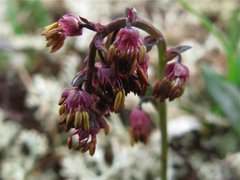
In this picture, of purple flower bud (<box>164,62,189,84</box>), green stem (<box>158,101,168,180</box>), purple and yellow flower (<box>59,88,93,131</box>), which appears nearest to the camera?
purple and yellow flower (<box>59,88,93,131</box>)

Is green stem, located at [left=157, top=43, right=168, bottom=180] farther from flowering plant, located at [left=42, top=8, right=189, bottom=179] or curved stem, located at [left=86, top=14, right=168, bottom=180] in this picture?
flowering plant, located at [left=42, top=8, right=189, bottom=179]

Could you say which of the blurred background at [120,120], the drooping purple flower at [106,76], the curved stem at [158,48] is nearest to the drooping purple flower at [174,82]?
the curved stem at [158,48]

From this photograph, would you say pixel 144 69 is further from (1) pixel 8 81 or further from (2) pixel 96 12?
(2) pixel 96 12

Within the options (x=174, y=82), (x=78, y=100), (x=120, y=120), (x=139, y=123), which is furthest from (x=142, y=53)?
(x=120, y=120)

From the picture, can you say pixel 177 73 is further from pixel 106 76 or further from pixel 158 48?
pixel 106 76

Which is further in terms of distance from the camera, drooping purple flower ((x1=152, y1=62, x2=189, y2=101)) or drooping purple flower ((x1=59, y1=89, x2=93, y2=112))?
drooping purple flower ((x1=152, y1=62, x2=189, y2=101))

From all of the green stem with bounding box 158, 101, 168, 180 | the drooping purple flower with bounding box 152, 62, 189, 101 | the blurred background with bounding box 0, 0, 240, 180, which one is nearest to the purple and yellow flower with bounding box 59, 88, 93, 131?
the drooping purple flower with bounding box 152, 62, 189, 101
